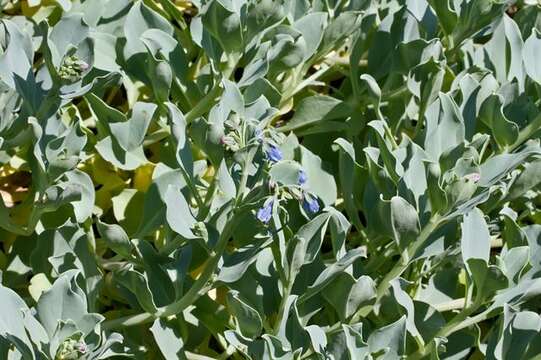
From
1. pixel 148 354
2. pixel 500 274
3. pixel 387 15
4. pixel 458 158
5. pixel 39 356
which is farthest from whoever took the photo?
pixel 387 15

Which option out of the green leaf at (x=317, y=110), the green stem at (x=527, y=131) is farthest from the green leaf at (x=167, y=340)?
the green stem at (x=527, y=131)

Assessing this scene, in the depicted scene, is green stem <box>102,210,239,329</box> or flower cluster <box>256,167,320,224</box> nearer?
flower cluster <box>256,167,320,224</box>

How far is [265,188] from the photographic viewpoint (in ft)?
5.23

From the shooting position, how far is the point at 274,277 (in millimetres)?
1868

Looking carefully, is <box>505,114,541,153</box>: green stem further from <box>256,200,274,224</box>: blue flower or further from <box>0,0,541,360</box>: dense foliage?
<box>256,200,274,224</box>: blue flower

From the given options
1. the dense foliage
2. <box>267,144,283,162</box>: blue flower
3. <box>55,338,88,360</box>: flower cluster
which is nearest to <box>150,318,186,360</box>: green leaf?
the dense foliage

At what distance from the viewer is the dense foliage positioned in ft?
5.61

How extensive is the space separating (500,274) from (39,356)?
727 mm

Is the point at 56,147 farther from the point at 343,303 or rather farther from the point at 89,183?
the point at 343,303

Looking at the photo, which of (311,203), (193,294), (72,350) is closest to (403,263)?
(311,203)

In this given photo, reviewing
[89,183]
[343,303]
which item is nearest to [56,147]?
[89,183]

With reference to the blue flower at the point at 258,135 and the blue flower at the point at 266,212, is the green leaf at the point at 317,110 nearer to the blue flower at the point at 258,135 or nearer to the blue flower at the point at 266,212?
the blue flower at the point at 258,135

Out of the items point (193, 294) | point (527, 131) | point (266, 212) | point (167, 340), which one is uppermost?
point (266, 212)

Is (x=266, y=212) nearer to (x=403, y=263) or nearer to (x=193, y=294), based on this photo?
(x=193, y=294)
